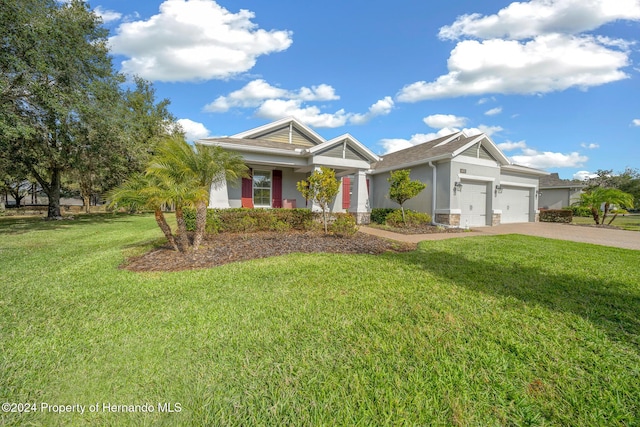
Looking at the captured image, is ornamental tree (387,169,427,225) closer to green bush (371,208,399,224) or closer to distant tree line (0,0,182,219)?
green bush (371,208,399,224)

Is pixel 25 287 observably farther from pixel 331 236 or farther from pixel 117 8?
pixel 117 8

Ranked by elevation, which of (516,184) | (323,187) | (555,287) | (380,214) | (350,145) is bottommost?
(555,287)

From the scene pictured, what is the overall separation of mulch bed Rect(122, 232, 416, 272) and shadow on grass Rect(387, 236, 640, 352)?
5.25 feet

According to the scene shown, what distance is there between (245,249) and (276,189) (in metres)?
7.67

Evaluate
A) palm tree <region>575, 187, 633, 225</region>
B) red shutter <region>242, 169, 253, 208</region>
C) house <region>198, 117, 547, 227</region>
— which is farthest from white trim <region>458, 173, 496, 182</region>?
red shutter <region>242, 169, 253, 208</region>

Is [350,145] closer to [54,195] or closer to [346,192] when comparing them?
[346,192]

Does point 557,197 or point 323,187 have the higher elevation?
point 557,197

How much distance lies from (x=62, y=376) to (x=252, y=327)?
171 cm

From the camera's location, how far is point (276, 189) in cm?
1488

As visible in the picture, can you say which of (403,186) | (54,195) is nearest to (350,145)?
(403,186)

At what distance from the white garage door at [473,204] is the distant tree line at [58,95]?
17.6 meters

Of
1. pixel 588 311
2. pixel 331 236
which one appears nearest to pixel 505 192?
pixel 331 236

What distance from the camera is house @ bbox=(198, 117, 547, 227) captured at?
43.4ft

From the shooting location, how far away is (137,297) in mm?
4148
